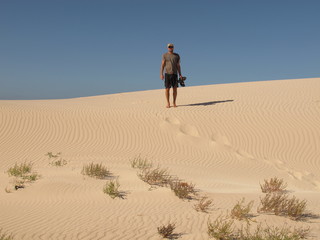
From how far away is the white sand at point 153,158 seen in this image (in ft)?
10.6

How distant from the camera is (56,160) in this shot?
6.78 meters

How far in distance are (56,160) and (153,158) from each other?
2.40 m

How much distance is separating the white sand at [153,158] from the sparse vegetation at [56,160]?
19 cm

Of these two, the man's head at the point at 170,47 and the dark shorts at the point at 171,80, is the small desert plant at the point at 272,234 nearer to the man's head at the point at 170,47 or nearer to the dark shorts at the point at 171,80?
the dark shorts at the point at 171,80

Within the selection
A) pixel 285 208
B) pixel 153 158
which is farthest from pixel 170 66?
pixel 285 208

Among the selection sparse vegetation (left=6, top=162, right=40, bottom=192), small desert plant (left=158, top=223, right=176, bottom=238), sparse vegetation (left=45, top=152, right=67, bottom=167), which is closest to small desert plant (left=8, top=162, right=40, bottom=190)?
sparse vegetation (left=6, top=162, right=40, bottom=192)

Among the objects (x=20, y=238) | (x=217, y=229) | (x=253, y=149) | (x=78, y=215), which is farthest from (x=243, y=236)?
(x=253, y=149)

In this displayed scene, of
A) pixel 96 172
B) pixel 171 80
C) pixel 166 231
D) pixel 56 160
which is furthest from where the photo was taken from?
pixel 171 80

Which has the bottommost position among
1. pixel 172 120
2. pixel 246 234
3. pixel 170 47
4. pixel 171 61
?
pixel 246 234

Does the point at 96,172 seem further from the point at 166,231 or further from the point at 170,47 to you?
the point at 170,47

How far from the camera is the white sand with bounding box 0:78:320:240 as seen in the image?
3225 mm

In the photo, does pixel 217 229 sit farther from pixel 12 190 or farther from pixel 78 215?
pixel 12 190

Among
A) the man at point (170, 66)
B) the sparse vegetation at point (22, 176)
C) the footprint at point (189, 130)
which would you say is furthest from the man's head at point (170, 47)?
the sparse vegetation at point (22, 176)

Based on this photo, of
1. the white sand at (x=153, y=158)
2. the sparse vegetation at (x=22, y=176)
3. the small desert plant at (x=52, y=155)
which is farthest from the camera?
the small desert plant at (x=52, y=155)
